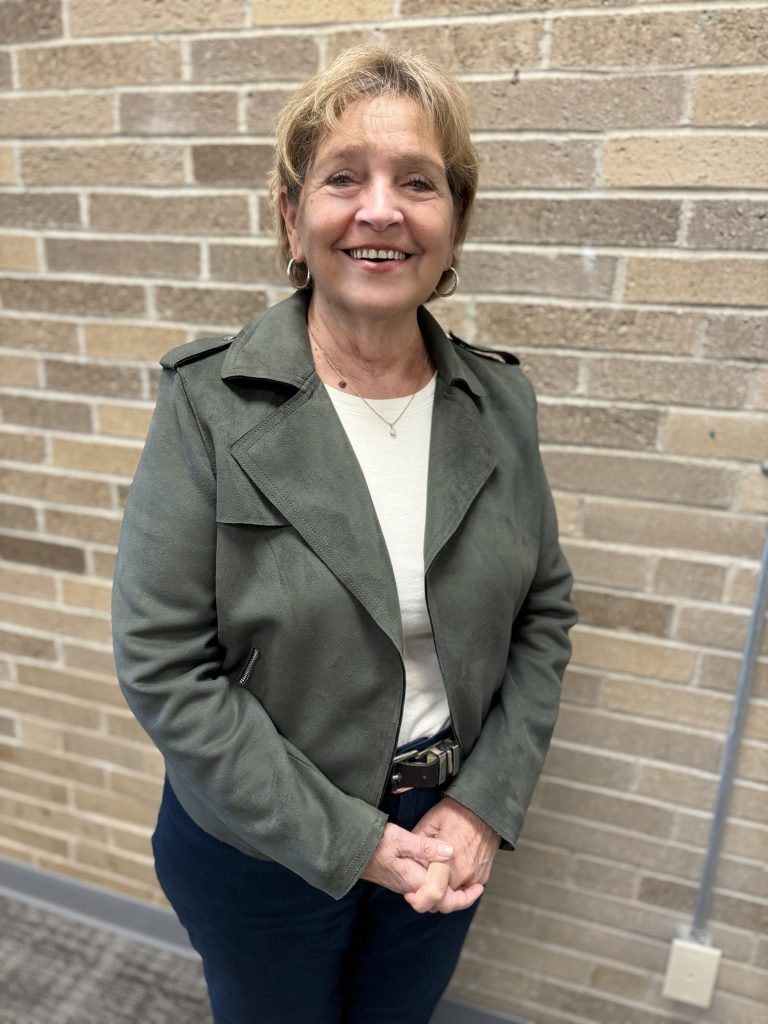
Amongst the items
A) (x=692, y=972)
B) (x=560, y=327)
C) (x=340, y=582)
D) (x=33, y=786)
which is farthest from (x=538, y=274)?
(x=33, y=786)

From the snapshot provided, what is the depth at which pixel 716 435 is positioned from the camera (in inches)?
53.0

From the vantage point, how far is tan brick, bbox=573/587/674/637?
1.45m

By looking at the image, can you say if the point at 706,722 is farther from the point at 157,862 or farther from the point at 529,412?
the point at 157,862

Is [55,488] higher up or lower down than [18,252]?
lower down

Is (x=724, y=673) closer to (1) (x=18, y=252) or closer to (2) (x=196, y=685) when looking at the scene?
(2) (x=196, y=685)

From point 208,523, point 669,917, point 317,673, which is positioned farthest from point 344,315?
point 669,917

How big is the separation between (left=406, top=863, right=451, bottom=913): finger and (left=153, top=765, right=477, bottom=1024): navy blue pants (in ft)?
0.32

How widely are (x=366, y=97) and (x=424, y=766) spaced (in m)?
0.88

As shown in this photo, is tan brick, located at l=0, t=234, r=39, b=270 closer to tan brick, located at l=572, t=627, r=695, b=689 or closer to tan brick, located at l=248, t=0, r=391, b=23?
tan brick, located at l=248, t=0, r=391, b=23

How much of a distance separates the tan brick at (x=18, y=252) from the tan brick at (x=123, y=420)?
1.04 feet

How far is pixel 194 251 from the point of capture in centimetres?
149

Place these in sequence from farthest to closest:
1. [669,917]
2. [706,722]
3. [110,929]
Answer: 1. [110,929]
2. [669,917]
3. [706,722]

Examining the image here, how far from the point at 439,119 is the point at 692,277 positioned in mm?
536

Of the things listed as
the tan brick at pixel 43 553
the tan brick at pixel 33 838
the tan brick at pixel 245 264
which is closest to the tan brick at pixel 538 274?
the tan brick at pixel 245 264
